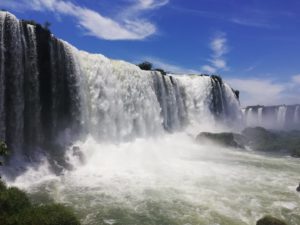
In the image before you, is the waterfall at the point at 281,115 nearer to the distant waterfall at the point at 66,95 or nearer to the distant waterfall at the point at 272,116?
the distant waterfall at the point at 272,116

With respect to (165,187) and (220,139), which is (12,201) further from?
(220,139)

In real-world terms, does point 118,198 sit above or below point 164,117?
below

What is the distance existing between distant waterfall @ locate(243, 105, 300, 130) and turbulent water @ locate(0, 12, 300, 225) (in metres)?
47.2

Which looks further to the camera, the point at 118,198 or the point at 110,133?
the point at 110,133

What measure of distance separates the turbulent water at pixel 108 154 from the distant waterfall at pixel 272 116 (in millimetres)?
47153

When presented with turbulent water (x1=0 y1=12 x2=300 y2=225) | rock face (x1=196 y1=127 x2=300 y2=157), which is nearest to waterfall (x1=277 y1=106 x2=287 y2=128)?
rock face (x1=196 y1=127 x2=300 y2=157)

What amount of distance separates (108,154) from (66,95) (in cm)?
515

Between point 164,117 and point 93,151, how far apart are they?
54.6ft

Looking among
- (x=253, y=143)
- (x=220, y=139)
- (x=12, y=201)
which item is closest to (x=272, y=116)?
(x=253, y=143)

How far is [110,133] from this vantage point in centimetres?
3130

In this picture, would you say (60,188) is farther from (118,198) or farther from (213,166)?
(213,166)

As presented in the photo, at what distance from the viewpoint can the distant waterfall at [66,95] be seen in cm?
2141

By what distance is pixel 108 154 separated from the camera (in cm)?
2764

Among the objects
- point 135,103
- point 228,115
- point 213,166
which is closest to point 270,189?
point 213,166
